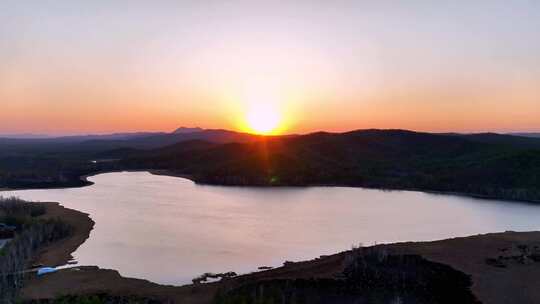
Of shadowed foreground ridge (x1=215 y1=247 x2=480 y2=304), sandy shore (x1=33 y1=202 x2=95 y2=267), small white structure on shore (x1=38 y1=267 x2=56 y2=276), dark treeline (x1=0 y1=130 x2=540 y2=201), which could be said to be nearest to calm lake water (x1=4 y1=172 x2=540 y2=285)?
sandy shore (x1=33 y1=202 x2=95 y2=267)

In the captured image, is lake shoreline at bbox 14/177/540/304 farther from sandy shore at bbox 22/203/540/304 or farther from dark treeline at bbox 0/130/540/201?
dark treeline at bbox 0/130/540/201

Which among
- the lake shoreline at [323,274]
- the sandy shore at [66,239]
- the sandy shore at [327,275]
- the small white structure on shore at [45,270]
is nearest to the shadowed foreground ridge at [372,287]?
the lake shoreline at [323,274]

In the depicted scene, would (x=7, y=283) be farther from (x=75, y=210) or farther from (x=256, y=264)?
(x=75, y=210)

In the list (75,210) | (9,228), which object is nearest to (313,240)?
(9,228)

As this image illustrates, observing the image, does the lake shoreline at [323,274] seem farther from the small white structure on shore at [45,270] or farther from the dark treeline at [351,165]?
the dark treeline at [351,165]

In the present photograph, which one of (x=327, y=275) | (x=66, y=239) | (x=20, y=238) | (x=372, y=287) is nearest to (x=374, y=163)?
(x=66, y=239)

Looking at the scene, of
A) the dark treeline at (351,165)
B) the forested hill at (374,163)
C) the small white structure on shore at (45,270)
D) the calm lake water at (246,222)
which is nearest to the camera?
the small white structure on shore at (45,270)

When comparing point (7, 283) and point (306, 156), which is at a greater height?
point (306, 156)
